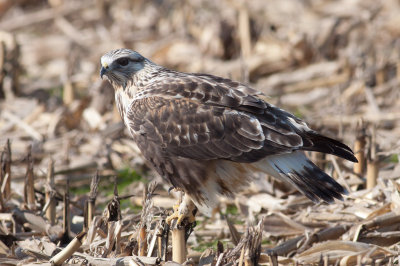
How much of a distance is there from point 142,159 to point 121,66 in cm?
176

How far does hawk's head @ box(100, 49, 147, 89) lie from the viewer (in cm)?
568

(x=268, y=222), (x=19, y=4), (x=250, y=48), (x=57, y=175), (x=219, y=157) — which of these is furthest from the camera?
(x=19, y=4)

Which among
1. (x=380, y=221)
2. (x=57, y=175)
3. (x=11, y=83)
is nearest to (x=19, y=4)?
(x=11, y=83)

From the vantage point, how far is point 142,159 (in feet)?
24.0

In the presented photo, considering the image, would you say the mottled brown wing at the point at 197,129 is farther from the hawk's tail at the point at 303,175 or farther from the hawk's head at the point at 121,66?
the hawk's head at the point at 121,66

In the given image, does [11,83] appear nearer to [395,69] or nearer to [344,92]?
[344,92]

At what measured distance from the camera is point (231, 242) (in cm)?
568

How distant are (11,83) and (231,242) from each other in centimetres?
474

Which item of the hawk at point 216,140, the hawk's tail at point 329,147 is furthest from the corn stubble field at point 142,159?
the hawk's tail at point 329,147

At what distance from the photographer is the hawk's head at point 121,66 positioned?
5.68 m

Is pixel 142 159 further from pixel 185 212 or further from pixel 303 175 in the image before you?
pixel 303 175

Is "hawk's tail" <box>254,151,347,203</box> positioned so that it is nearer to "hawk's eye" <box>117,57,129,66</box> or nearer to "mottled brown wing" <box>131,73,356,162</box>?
"mottled brown wing" <box>131,73,356,162</box>

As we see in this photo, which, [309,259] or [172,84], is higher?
[172,84]

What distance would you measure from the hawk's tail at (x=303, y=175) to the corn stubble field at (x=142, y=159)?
35cm
